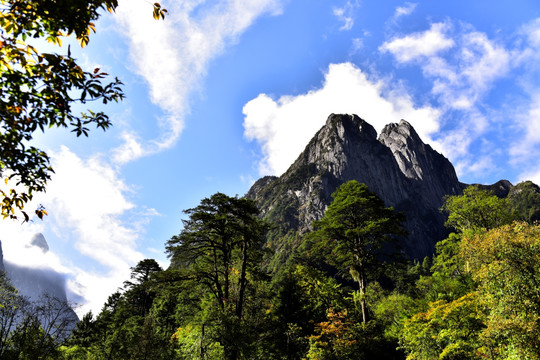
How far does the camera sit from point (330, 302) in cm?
1861

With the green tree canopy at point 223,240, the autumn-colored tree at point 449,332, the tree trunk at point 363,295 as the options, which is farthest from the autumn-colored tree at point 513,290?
the green tree canopy at point 223,240

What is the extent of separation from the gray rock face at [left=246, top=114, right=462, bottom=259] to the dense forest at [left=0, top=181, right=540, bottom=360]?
282ft

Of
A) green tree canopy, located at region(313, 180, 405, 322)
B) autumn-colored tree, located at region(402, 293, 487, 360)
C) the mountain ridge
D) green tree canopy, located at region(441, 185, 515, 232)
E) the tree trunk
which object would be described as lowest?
autumn-colored tree, located at region(402, 293, 487, 360)

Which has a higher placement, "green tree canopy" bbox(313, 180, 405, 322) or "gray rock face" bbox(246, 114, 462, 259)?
"gray rock face" bbox(246, 114, 462, 259)

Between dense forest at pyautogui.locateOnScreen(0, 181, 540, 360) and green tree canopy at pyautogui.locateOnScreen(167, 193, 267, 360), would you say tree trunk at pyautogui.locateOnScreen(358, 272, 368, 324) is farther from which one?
green tree canopy at pyautogui.locateOnScreen(167, 193, 267, 360)

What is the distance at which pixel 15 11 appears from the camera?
Result: 2.87 meters

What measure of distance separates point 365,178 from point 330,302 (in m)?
120

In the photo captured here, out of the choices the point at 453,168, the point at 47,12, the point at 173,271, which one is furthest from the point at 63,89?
the point at 453,168

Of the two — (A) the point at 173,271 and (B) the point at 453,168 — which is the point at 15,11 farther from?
(B) the point at 453,168

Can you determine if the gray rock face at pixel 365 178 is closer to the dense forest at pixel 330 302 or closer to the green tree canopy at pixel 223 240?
the dense forest at pixel 330 302

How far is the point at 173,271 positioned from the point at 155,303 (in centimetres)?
1988

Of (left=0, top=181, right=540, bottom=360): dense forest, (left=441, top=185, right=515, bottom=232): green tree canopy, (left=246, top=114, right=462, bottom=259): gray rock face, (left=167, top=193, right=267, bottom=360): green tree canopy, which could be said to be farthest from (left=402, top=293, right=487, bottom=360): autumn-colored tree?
(left=246, top=114, right=462, bottom=259): gray rock face

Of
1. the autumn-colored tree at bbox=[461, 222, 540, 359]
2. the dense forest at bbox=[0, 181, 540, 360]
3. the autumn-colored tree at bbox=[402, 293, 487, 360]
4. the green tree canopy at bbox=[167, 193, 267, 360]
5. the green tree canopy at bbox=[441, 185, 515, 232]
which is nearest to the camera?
the autumn-colored tree at bbox=[461, 222, 540, 359]

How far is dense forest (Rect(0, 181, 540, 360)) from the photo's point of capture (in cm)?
965
